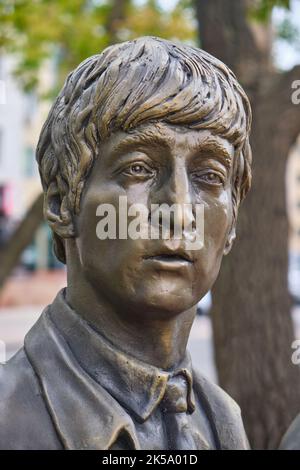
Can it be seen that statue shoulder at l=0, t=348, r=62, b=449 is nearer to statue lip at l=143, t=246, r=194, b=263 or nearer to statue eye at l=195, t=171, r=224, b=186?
statue lip at l=143, t=246, r=194, b=263

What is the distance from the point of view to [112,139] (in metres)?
1.92

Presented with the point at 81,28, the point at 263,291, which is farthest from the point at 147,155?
the point at 81,28

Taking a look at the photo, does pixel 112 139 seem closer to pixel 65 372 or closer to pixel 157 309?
pixel 157 309

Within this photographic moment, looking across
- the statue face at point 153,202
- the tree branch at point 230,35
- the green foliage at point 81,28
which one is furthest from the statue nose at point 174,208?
the green foliage at point 81,28

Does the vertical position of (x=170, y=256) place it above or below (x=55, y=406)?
above

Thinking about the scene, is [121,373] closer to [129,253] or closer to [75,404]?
[75,404]

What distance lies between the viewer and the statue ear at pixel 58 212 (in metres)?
2.02

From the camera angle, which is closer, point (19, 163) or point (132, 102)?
point (132, 102)

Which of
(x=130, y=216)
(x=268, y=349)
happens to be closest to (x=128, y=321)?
(x=130, y=216)

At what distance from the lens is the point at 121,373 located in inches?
76.5

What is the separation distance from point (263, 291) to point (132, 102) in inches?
146

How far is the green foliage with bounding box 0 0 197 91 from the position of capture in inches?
388

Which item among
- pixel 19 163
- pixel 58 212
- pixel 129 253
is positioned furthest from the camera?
pixel 19 163

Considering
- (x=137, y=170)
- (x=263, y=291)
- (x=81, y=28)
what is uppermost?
(x=81, y=28)
